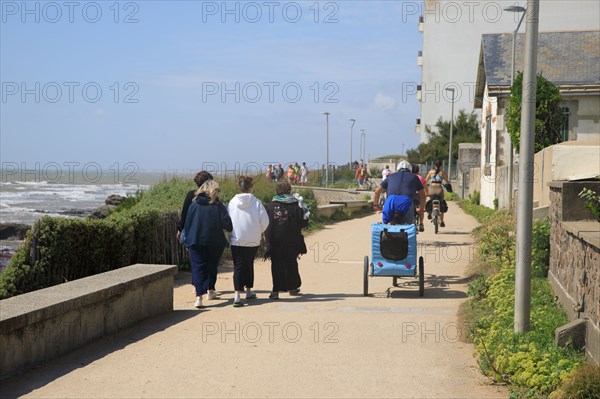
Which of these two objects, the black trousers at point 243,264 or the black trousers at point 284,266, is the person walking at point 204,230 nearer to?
the black trousers at point 243,264

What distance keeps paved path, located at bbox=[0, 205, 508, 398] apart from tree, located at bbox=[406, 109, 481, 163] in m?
51.8

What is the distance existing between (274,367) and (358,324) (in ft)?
7.47

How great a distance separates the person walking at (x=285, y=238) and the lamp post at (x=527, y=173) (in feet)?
16.0

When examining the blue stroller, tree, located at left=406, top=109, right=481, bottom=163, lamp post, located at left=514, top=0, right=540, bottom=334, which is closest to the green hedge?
lamp post, located at left=514, top=0, right=540, bottom=334

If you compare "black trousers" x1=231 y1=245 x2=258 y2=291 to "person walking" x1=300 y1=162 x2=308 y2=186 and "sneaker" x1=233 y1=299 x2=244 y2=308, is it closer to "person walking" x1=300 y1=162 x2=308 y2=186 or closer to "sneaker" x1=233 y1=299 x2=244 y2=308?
"sneaker" x1=233 y1=299 x2=244 y2=308

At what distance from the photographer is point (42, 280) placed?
10.5 meters

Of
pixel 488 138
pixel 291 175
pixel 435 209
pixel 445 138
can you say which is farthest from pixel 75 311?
pixel 445 138

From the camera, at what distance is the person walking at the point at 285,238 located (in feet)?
39.7

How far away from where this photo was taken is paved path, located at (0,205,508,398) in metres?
6.74

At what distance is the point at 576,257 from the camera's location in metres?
8.44

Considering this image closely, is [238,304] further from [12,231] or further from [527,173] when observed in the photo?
[12,231]

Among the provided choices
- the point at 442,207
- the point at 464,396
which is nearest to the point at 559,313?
the point at 464,396

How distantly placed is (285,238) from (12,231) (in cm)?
2131

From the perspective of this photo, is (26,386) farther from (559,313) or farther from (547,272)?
(547,272)
